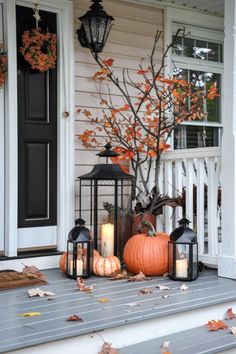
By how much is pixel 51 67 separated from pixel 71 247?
1.55 m

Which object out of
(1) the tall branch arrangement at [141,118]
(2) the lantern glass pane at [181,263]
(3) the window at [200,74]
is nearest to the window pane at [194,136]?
(3) the window at [200,74]

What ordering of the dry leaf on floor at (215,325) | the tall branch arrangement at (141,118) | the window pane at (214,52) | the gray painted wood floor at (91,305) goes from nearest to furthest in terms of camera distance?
the gray painted wood floor at (91,305)
the dry leaf on floor at (215,325)
the tall branch arrangement at (141,118)
the window pane at (214,52)

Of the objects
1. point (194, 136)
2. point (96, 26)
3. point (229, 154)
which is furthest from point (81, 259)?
point (194, 136)

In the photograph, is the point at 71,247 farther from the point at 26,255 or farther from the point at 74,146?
the point at 74,146

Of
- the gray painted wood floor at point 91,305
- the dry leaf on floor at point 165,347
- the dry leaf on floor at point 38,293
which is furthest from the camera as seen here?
the dry leaf on floor at point 38,293

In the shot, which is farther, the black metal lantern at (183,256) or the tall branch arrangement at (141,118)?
the tall branch arrangement at (141,118)

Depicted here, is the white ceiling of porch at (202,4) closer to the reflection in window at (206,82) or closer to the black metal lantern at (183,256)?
the reflection in window at (206,82)

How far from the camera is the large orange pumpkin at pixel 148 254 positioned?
3.79 meters

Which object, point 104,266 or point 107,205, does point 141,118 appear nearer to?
point 107,205

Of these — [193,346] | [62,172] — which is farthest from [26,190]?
[193,346]

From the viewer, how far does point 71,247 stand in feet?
12.2

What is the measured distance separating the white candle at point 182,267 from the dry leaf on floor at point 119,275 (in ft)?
1.32

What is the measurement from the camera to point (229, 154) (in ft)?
12.6

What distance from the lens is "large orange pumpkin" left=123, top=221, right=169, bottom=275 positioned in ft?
12.4
